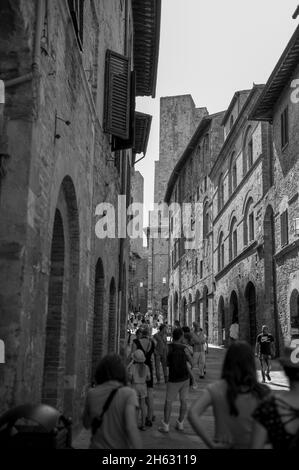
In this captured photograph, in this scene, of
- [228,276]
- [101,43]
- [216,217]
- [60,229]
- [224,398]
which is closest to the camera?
[224,398]

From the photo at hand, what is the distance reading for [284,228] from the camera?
1811cm

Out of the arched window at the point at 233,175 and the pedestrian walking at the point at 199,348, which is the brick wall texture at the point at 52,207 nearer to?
the pedestrian walking at the point at 199,348

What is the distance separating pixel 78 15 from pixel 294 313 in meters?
12.1

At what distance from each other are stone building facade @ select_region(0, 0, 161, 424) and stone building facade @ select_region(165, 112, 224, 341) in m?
21.0

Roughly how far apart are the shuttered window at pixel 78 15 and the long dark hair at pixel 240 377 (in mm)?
5422

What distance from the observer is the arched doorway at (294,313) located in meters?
16.5

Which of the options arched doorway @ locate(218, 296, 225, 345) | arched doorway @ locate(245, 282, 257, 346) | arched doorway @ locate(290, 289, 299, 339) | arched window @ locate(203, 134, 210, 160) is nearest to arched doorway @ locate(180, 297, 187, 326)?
arched window @ locate(203, 134, 210, 160)

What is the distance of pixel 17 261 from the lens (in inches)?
187

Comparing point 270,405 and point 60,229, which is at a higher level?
point 60,229

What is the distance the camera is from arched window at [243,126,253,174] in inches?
912

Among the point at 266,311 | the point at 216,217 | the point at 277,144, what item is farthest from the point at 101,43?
the point at 216,217
